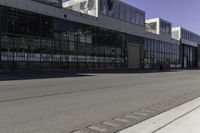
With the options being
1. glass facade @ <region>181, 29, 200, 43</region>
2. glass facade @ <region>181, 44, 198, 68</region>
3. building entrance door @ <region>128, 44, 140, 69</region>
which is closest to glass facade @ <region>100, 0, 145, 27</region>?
building entrance door @ <region>128, 44, 140, 69</region>

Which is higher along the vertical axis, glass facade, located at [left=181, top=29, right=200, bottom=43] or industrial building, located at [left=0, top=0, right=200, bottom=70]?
glass facade, located at [left=181, top=29, right=200, bottom=43]

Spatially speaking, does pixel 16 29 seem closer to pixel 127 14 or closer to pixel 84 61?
pixel 84 61

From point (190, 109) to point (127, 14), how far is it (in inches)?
2097

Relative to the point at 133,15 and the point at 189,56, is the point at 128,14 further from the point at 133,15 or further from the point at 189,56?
the point at 189,56

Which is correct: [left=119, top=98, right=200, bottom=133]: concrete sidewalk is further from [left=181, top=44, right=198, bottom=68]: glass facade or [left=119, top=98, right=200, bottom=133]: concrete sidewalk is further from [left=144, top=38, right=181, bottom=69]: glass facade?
[left=181, top=44, right=198, bottom=68]: glass facade

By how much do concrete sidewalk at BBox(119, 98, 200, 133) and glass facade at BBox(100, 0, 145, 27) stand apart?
45.1m

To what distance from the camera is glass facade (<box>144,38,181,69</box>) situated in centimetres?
6882

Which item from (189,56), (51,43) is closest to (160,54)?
(189,56)

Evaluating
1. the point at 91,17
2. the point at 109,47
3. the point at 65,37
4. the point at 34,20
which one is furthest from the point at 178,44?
the point at 34,20

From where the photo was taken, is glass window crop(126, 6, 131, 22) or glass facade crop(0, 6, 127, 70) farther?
glass window crop(126, 6, 131, 22)

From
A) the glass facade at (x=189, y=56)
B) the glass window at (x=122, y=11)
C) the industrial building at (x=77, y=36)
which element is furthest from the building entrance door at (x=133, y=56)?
the glass facade at (x=189, y=56)

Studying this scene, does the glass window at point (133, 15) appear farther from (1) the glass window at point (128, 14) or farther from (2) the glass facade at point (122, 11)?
(1) the glass window at point (128, 14)

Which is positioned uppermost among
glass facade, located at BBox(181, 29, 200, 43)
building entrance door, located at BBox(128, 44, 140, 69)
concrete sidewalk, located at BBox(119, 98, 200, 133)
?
glass facade, located at BBox(181, 29, 200, 43)

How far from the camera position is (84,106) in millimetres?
9867
